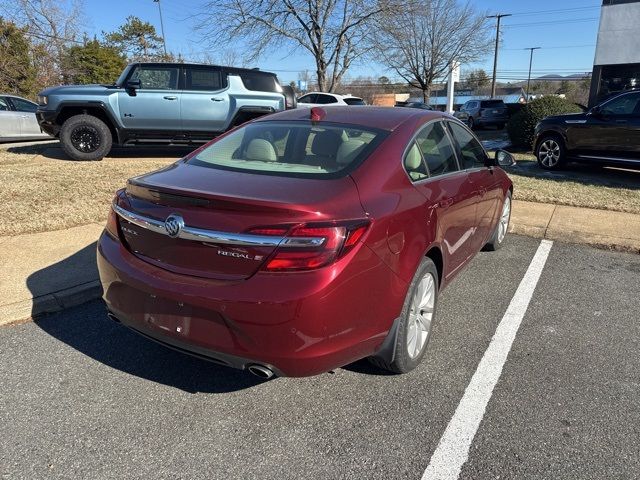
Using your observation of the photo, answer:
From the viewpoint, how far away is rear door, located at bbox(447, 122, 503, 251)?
413cm

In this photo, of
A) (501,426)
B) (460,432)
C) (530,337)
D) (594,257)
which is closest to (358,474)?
(460,432)

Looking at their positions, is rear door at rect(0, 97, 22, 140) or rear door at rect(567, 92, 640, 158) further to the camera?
rear door at rect(0, 97, 22, 140)

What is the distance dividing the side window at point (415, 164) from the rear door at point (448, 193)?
0.03m

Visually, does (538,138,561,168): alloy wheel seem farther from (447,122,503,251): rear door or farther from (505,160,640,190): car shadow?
(447,122,503,251): rear door

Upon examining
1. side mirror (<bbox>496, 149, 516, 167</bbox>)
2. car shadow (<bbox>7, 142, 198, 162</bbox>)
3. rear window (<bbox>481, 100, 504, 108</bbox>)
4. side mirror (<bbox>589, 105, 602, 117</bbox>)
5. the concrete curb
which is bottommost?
the concrete curb

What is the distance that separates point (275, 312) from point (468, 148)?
9.19 feet

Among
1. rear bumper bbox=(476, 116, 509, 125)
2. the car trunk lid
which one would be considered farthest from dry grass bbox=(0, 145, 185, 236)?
rear bumper bbox=(476, 116, 509, 125)

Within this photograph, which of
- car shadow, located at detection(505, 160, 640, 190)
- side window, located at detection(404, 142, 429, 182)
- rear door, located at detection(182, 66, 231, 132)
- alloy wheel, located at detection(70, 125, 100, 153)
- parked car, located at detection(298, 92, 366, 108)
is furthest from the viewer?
parked car, located at detection(298, 92, 366, 108)

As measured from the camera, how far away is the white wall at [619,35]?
46.7ft

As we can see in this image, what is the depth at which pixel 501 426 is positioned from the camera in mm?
2664

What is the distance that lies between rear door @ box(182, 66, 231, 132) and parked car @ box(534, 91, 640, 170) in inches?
262

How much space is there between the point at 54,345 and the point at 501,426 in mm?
2898

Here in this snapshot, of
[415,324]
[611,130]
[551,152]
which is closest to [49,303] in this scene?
[415,324]

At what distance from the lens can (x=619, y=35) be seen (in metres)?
14.5
